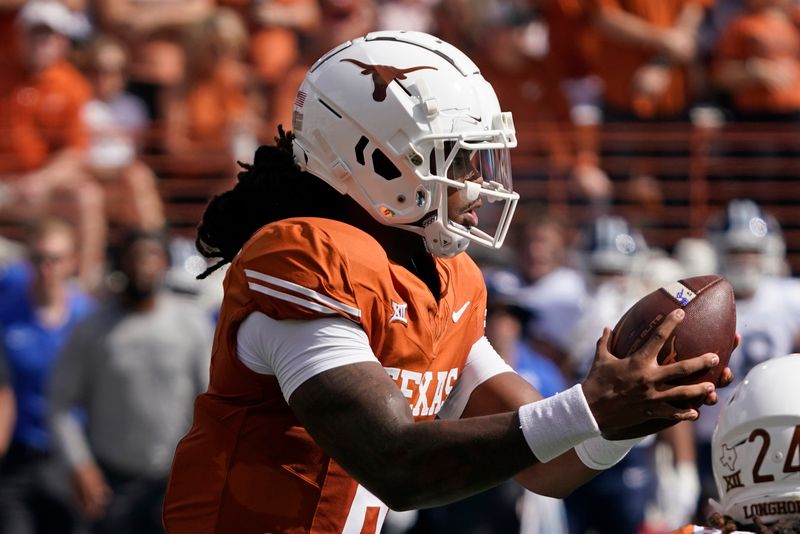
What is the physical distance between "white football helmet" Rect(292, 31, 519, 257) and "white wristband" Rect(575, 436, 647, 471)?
1.50ft

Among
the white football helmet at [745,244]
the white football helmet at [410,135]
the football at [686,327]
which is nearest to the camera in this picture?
the football at [686,327]

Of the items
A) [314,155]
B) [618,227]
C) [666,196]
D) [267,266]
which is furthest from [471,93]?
[666,196]

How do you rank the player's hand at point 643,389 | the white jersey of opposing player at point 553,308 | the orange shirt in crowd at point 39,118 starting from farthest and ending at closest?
the orange shirt in crowd at point 39,118
the white jersey of opposing player at point 553,308
the player's hand at point 643,389

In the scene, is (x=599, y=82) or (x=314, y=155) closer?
(x=314, y=155)

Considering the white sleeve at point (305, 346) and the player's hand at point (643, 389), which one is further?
the white sleeve at point (305, 346)

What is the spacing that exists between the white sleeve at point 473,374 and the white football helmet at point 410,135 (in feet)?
1.14

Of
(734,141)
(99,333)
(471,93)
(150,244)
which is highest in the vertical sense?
(471,93)

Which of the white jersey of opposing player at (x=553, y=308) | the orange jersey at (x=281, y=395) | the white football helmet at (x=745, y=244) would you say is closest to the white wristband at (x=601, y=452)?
the orange jersey at (x=281, y=395)

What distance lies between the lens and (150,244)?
6.76m

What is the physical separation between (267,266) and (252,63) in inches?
230

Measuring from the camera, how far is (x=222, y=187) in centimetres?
799

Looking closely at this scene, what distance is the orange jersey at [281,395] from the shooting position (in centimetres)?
281

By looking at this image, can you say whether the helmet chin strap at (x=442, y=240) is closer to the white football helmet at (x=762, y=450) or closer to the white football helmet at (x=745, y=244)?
the white football helmet at (x=762, y=450)

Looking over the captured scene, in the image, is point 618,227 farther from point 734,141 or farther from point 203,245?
point 203,245
